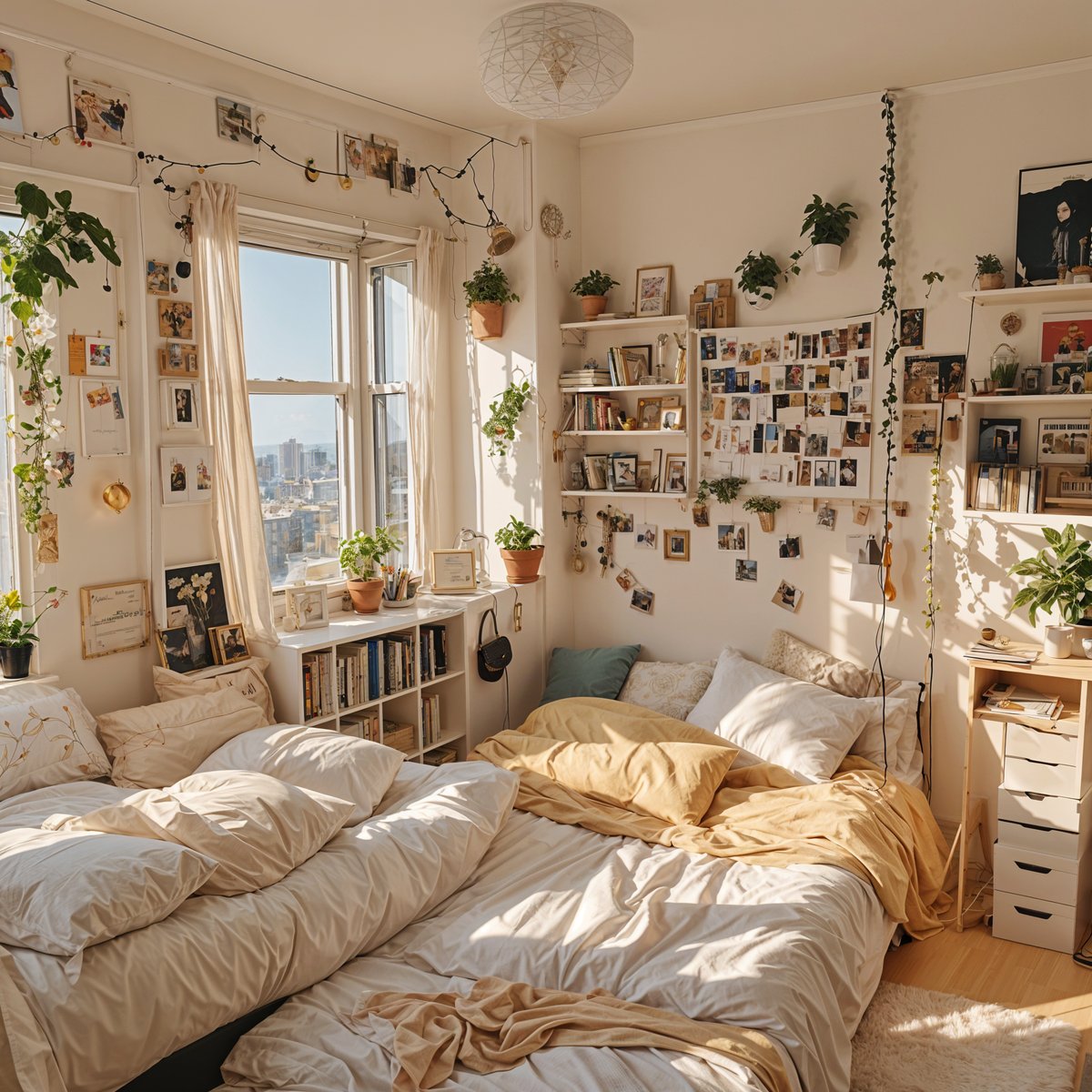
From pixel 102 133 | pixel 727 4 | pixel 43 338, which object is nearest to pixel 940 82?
pixel 727 4

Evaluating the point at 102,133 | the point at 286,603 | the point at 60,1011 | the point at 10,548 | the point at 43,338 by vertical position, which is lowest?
the point at 60,1011

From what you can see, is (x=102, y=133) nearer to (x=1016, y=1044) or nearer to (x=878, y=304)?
(x=878, y=304)

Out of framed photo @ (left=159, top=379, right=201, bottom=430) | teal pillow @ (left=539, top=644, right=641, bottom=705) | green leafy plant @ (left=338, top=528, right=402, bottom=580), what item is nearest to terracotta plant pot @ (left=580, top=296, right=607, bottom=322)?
green leafy plant @ (left=338, top=528, right=402, bottom=580)

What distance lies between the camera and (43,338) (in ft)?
9.70

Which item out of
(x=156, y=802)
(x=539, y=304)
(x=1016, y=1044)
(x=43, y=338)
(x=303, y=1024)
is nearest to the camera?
(x=303, y=1024)

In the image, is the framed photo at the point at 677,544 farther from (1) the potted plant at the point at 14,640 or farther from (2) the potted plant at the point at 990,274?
(1) the potted plant at the point at 14,640

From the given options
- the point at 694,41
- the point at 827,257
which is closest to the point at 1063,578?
the point at 827,257

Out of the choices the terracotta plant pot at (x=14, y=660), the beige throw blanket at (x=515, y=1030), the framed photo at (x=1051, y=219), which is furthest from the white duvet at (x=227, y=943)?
the framed photo at (x=1051, y=219)

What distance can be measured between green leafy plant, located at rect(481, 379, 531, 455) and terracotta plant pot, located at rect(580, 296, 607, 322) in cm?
40

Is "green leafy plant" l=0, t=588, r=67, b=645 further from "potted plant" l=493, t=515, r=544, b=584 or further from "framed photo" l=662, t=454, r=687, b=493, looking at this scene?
"framed photo" l=662, t=454, r=687, b=493

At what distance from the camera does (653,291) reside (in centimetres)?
430

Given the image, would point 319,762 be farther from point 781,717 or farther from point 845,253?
point 845,253

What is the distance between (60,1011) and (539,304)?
123 inches

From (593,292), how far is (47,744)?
2685 mm
